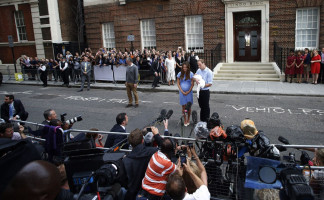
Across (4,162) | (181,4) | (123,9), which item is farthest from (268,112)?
(123,9)

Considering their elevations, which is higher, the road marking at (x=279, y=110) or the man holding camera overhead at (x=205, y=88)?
the man holding camera overhead at (x=205, y=88)

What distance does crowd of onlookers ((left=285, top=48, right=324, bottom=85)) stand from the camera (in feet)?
48.7

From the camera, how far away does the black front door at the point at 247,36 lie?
18906mm

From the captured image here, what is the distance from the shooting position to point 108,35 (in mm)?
23516

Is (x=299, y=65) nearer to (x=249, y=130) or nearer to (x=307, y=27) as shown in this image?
(x=307, y=27)

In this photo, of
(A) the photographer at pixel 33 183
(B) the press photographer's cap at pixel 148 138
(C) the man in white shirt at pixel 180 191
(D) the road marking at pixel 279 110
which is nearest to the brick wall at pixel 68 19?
(D) the road marking at pixel 279 110

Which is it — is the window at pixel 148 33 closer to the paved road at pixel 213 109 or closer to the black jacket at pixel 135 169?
the paved road at pixel 213 109

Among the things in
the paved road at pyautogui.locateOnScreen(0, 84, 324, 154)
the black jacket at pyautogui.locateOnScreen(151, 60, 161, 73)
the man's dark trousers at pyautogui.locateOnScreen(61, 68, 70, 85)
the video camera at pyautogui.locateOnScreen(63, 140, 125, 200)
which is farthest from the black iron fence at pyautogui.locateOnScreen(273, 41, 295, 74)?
the video camera at pyautogui.locateOnScreen(63, 140, 125, 200)

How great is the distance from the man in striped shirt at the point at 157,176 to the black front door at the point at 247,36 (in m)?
17.4

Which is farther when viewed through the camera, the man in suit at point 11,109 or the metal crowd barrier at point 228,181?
the man in suit at point 11,109

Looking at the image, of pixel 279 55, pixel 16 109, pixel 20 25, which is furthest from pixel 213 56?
pixel 20 25

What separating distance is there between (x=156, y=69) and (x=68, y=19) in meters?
13.9

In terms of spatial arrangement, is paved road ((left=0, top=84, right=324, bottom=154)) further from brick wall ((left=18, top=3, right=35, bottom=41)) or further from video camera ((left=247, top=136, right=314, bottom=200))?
brick wall ((left=18, top=3, right=35, bottom=41))

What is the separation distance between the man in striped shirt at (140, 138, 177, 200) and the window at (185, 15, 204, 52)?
17368 mm
